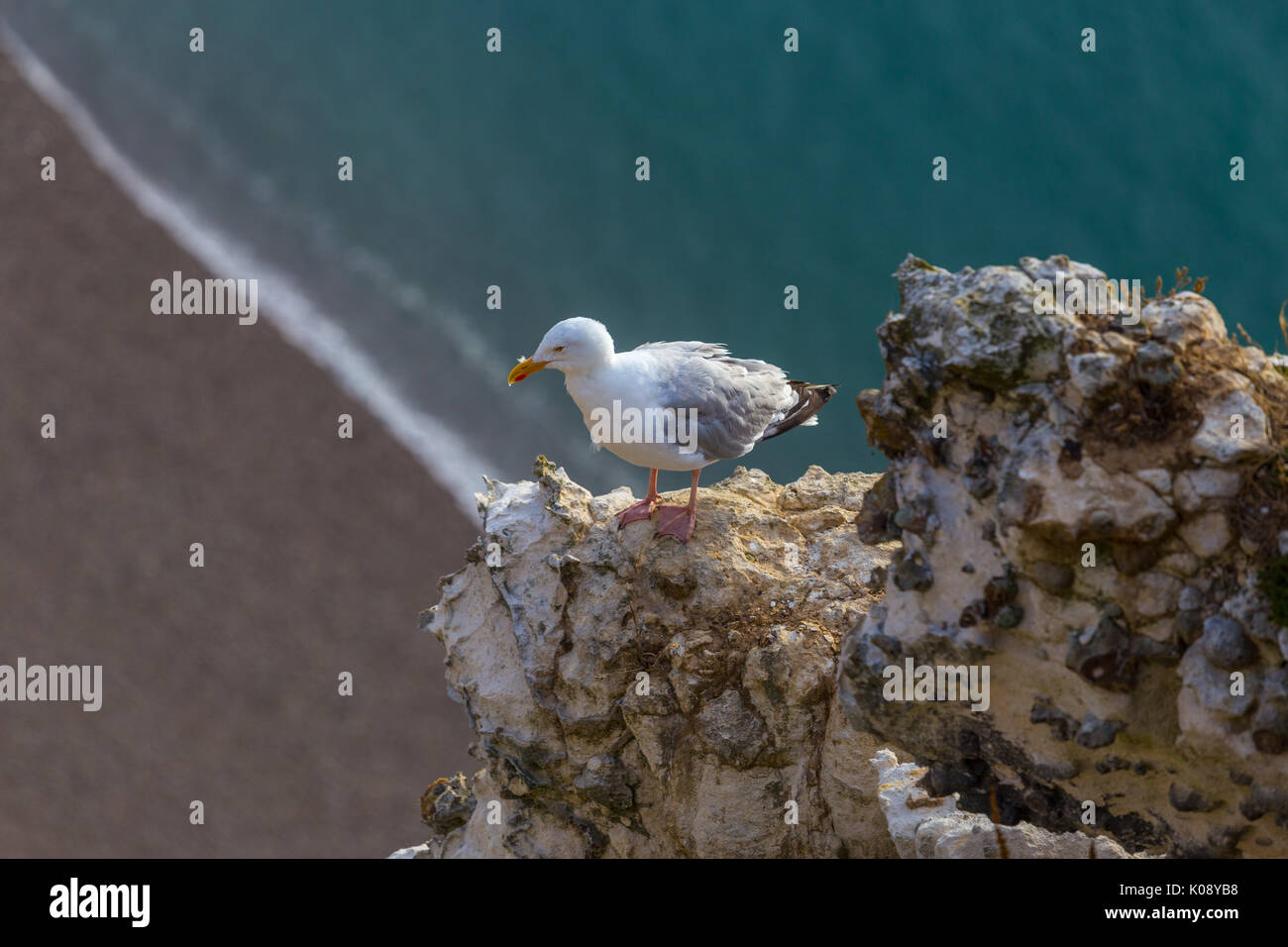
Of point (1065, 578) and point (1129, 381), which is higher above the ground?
point (1129, 381)

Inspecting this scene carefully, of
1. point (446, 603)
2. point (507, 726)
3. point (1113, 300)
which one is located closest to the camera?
point (1113, 300)

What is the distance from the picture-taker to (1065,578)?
25.1 ft

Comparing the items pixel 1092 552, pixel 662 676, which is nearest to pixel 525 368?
pixel 662 676

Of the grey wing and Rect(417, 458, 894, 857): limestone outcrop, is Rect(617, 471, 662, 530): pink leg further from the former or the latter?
the grey wing

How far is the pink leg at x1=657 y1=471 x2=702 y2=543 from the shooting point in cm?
1088

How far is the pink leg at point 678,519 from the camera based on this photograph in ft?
35.7

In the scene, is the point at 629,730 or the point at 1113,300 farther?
the point at 629,730

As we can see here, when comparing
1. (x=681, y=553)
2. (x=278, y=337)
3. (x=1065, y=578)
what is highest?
(x=278, y=337)

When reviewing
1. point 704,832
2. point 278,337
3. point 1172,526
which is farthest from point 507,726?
point 278,337

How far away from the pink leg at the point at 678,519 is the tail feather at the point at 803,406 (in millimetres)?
1317

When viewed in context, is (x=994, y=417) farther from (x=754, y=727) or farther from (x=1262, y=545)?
(x=754, y=727)

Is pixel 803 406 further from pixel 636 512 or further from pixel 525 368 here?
pixel 525 368

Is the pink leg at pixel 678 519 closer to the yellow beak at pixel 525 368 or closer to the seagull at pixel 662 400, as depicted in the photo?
the seagull at pixel 662 400

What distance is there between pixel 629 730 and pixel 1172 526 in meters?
4.88
